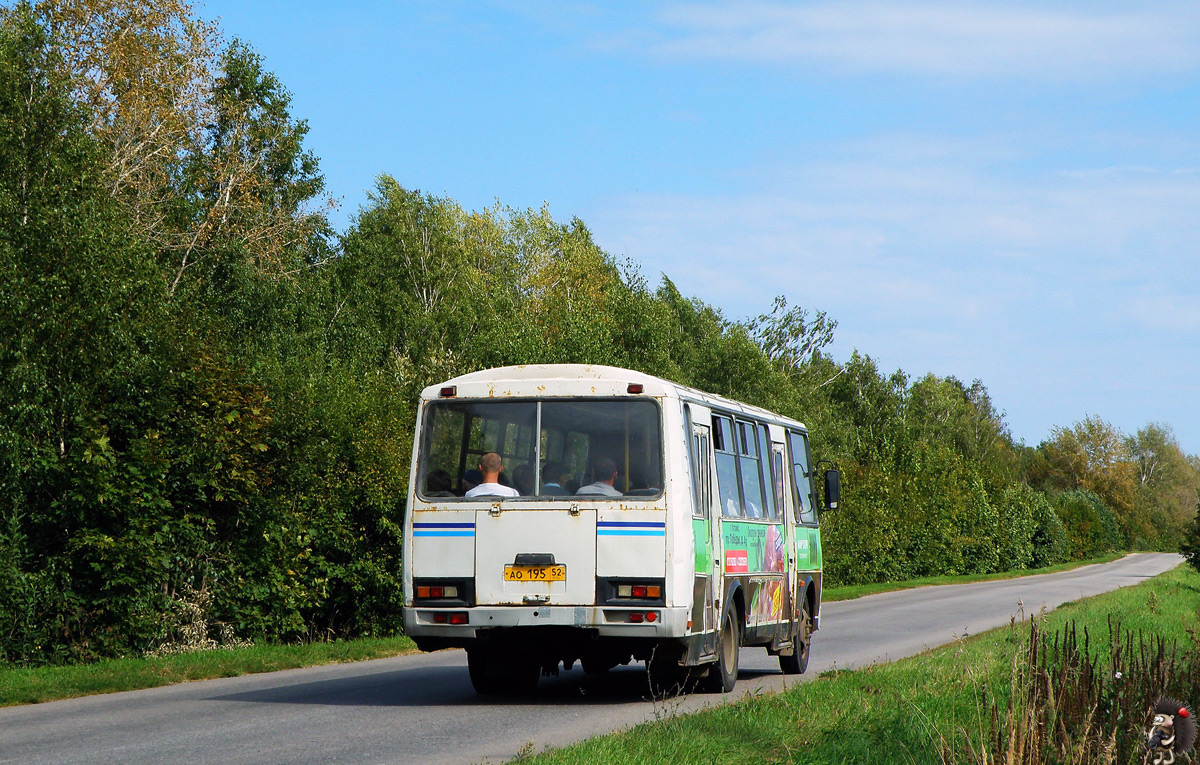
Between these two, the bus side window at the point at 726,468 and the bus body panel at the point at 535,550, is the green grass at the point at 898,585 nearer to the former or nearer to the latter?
the bus side window at the point at 726,468

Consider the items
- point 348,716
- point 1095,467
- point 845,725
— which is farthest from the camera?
point 1095,467

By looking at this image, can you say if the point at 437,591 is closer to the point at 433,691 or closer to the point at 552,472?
the point at 552,472

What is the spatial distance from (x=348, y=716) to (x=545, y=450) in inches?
115

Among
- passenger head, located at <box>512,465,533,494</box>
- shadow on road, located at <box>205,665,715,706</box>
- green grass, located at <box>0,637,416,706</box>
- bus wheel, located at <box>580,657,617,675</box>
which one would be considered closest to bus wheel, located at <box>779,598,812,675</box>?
shadow on road, located at <box>205,665,715,706</box>

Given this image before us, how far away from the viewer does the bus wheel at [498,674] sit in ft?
44.7

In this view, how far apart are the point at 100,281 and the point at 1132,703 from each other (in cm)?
1581

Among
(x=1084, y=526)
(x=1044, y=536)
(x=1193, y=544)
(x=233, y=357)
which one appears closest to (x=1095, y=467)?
(x=1084, y=526)

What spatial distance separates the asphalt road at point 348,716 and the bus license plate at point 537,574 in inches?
45.5

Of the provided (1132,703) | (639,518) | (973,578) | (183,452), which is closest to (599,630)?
(639,518)

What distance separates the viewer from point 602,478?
1253cm

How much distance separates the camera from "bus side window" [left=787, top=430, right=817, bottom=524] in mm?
17125

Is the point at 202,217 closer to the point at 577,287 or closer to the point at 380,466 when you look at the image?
the point at 380,466

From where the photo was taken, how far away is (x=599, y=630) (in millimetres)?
12086

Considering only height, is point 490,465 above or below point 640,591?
above
